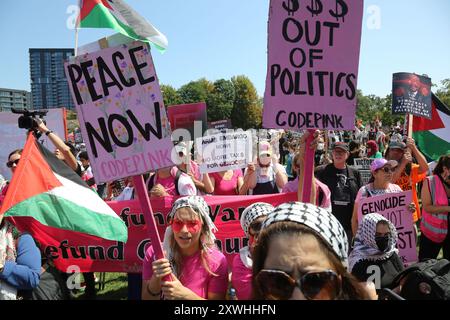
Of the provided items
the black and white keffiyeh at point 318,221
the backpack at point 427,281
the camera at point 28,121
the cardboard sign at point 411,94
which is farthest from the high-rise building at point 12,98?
the black and white keffiyeh at point 318,221

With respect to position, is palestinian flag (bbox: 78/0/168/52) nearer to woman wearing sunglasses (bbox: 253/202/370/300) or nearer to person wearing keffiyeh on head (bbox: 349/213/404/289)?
woman wearing sunglasses (bbox: 253/202/370/300)

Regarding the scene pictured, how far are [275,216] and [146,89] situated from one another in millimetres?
1254

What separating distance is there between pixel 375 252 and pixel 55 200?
254 centimetres

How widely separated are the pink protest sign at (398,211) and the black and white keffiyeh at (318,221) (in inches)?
120

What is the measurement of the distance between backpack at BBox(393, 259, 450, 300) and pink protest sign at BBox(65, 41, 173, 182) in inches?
62.4

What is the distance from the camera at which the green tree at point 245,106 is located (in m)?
78.2

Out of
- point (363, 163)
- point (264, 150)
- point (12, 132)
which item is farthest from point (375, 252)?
point (12, 132)

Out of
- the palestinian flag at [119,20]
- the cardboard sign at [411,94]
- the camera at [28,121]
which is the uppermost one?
the palestinian flag at [119,20]

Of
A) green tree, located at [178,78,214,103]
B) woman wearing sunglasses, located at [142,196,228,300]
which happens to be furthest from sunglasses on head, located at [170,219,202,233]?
green tree, located at [178,78,214,103]

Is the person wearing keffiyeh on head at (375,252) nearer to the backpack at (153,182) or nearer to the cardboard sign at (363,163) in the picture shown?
the backpack at (153,182)

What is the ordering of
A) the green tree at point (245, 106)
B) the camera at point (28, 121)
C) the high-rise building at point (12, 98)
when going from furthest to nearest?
the green tree at point (245, 106) → the high-rise building at point (12, 98) → the camera at point (28, 121)

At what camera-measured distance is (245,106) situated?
79625 millimetres

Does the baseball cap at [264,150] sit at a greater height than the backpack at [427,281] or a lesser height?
greater

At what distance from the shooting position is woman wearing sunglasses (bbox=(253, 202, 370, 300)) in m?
1.26
